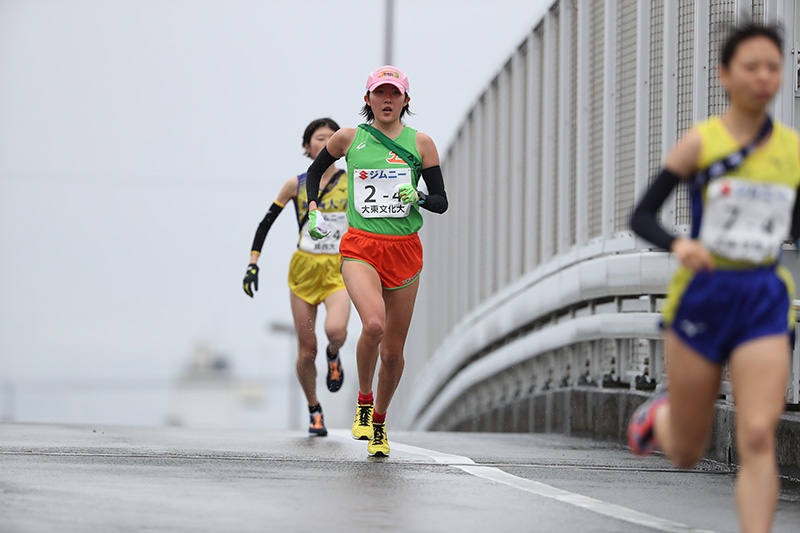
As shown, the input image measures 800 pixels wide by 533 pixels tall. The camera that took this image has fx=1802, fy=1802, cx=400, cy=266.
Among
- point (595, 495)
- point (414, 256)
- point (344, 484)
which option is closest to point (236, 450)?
point (414, 256)

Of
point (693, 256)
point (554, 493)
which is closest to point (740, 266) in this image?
point (693, 256)

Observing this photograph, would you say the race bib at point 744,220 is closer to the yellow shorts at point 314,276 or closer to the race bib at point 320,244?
the race bib at point 320,244

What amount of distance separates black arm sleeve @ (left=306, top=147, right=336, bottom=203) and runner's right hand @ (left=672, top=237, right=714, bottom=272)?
511 centimetres

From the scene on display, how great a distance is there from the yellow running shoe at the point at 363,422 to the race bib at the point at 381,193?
1316mm

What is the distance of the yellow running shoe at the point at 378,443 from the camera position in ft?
33.0

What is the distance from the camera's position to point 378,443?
33.1 feet

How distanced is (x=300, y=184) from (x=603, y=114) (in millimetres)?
3518

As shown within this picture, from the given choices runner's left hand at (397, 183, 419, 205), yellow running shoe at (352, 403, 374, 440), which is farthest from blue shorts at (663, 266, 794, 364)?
yellow running shoe at (352, 403, 374, 440)

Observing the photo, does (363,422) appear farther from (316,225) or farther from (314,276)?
(314,276)

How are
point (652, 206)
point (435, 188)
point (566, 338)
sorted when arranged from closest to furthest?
1. point (652, 206)
2. point (435, 188)
3. point (566, 338)

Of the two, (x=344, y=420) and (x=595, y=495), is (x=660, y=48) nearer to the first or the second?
(x=595, y=495)

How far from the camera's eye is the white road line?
679 centimetres

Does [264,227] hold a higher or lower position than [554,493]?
higher

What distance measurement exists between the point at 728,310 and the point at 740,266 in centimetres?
15
